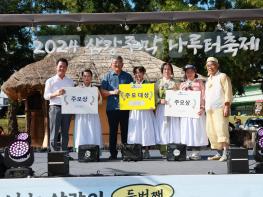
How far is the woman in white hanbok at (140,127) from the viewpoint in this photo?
7.73 meters

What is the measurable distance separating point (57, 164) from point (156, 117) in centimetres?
280

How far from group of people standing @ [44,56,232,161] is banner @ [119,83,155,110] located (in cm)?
13

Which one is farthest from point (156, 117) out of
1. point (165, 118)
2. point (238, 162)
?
point (238, 162)

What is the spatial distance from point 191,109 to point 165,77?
0.65 meters

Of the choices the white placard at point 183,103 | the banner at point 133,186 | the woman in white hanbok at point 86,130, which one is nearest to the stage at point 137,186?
the banner at point 133,186

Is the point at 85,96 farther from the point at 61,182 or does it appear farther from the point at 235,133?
the point at 235,133

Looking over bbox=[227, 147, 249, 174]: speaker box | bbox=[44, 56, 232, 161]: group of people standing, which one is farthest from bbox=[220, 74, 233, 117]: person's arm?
bbox=[227, 147, 249, 174]: speaker box

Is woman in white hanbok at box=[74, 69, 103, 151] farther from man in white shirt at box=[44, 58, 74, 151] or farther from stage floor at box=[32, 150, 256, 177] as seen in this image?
stage floor at box=[32, 150, 256, 177]

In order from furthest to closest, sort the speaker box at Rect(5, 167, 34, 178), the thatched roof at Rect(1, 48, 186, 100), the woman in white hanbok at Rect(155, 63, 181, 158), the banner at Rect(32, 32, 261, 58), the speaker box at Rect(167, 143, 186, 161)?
the thatched roof at Rect(1, 48, 186, 100), the woman in white hanbok at Rect(155, 63, 181, 158), the speaker box at Rect(167, 143, 186, 161), the banner at Rect(32, 32, 261, 58), the speaker box at Rect(5, 167, 34, 178)

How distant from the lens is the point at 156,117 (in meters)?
7.98

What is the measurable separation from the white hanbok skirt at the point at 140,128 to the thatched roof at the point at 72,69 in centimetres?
368

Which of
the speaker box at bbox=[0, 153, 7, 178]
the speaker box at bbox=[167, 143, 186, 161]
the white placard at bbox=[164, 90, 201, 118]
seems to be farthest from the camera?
the white placard at bbox=[164, 90, 201, 118]

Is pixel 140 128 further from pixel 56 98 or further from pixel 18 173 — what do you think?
pixel 18 173

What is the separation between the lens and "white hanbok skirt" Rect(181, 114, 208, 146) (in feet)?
25.0
